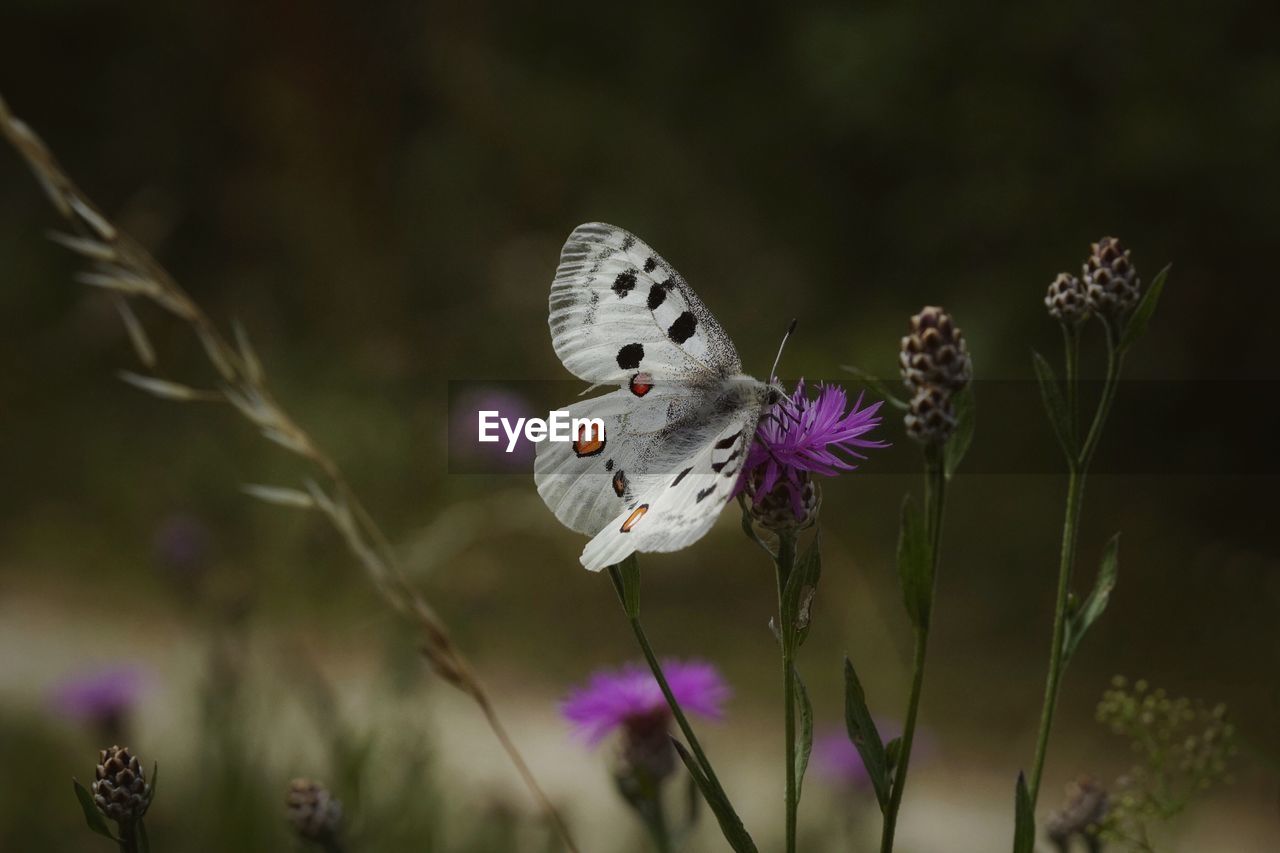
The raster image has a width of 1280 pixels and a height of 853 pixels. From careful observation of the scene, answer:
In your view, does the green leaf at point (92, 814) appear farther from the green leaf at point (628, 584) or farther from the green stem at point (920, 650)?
the green stem at point (920, 650)

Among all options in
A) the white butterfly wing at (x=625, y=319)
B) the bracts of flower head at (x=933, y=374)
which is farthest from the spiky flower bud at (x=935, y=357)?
the white butterfly wing at (x=625, y=319)

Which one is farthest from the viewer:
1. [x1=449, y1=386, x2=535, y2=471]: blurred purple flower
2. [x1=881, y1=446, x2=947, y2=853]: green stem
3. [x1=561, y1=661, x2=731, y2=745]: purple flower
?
[x1=449, y1=386, x2=535, y2=471]: blurred purple flower

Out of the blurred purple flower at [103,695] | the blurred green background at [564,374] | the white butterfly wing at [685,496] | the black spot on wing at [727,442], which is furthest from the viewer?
the blurred green background at [564,374]

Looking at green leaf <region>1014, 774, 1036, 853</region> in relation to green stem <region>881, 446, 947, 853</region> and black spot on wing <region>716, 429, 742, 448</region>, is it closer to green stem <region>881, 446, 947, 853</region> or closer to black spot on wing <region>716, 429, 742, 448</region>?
green stem <region>881, 446, 947, 853</region>

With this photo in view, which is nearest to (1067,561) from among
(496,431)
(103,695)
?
(496,431)

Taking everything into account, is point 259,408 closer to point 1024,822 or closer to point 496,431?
point 1024,822

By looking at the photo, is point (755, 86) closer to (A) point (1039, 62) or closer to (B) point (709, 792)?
(A) point (1039, 62)

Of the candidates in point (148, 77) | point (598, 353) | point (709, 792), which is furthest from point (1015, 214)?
point (148, 77)

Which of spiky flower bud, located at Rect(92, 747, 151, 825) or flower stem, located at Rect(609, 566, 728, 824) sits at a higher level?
flower stem, located at Rect(609, 566, 728, 824)

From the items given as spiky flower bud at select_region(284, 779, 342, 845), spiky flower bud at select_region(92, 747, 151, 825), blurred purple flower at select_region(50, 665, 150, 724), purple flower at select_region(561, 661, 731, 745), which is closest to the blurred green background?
blurred purple flower at select_region(50, 665, 150, 724)
